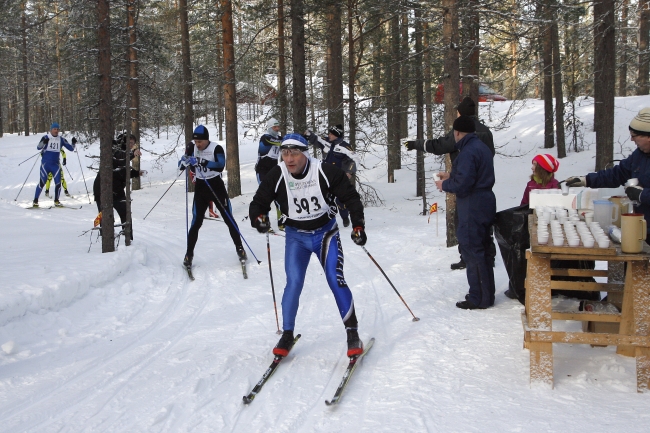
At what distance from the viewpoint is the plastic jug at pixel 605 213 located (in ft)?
16.2

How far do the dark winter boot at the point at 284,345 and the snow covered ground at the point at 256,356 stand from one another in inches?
5.0

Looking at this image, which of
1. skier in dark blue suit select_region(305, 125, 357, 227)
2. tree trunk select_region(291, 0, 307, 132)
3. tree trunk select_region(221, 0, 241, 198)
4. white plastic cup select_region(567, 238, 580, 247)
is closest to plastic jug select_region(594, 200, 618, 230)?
white plastic cup select_region(567, 238, 580, 247)

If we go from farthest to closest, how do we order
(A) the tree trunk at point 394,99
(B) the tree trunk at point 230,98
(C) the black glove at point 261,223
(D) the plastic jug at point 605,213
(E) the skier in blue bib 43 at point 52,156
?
(A) the tree trunk at point 394,99 → (B) the tree trunk at point 230,98 → (E) the skier in blue bib 43 at point 52,156 → (C) the black glove at point 261,223 → (D) the plastic jug at point 605,213

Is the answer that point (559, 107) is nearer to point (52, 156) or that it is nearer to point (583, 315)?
point (52, 156)

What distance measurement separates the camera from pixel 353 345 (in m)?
4.87

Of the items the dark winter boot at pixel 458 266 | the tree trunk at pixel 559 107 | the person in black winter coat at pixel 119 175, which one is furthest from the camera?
the tree trunk at pixel 559 107

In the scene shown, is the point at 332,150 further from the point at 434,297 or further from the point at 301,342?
the point at 301,342

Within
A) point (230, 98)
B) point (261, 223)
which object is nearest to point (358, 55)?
point (230, 98)

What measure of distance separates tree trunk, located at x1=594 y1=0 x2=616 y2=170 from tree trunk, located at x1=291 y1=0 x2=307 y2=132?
657cm

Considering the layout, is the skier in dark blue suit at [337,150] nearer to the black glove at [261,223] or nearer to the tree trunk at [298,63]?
the tree trunk at [298,63]

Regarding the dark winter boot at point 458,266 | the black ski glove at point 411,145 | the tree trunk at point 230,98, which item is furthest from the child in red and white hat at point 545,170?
the tree trunk at point 230,98

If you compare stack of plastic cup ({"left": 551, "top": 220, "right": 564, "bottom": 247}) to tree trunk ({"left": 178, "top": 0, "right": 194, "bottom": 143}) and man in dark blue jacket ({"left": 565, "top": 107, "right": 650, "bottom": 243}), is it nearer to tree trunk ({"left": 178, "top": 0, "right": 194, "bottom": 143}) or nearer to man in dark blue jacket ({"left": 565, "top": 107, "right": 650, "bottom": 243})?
man in dark blue jacket ({"left": 565, "top": 107, "right": 650, "bottom": 243})

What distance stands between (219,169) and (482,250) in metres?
4.41

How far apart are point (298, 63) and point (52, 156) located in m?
8.12
